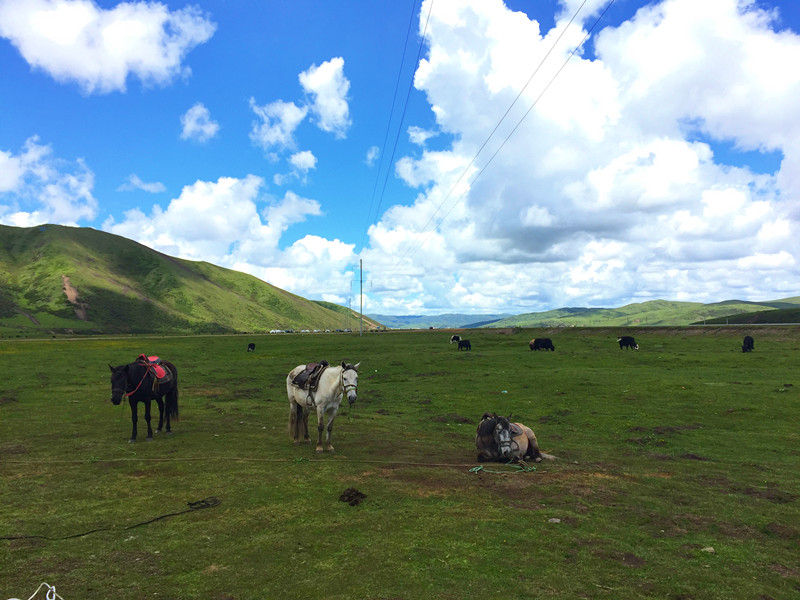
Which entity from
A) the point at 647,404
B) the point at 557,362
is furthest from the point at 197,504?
the point at 557,362

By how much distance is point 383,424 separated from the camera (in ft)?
70.1

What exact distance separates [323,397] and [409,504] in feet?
19.8

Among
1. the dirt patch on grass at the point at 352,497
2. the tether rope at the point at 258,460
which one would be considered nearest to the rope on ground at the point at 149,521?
the dirt patch on grass at the point at 352,497

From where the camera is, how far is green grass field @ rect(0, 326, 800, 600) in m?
6.94

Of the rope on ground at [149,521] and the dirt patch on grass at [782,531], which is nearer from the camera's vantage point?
the rope on ground at [149,521]

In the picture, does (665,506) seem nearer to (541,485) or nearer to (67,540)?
(541,485)

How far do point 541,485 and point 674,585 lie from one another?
528cm

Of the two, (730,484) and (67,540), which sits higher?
(67,540)

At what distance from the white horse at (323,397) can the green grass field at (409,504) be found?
88 centimetres

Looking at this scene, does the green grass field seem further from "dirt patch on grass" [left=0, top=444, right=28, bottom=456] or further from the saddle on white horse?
the saddle on white horse

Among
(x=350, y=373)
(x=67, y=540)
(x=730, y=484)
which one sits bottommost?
(x=730, y=484)

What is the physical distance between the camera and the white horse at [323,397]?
48.8ft

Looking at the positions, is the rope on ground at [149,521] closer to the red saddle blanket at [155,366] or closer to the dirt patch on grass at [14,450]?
the dirt patch on grass at [14,450]

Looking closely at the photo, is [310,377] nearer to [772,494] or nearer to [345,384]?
[345,384]
